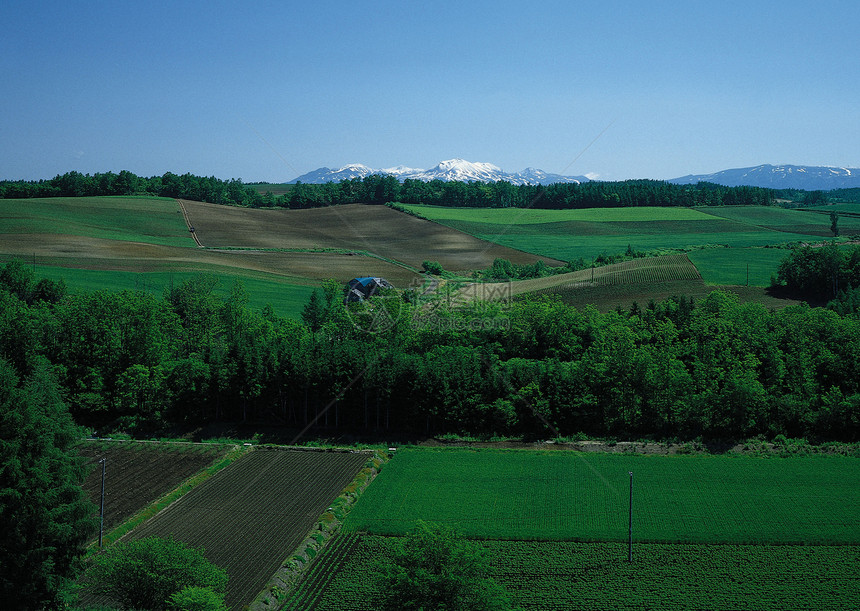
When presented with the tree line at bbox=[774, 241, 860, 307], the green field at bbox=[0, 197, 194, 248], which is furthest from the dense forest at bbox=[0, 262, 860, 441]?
the green field at bbox=[0, 197, 194, 248]

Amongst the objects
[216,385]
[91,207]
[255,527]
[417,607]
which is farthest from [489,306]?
[91,207]

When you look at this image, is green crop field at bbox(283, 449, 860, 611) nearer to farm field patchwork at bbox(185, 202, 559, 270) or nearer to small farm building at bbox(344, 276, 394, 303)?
small farm building at bbox(344, 276, 394, 303)

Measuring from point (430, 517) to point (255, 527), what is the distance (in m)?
8.57

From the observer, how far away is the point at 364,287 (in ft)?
249

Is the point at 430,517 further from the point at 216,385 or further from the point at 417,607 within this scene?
the point at 216,385

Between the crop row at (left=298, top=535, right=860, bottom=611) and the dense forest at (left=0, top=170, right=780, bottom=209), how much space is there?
A: 11153 cm

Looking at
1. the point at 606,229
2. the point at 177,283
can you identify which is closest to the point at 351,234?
the point at 177,283

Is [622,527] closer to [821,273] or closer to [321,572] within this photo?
[321,572]

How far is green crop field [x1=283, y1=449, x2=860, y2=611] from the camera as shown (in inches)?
1085

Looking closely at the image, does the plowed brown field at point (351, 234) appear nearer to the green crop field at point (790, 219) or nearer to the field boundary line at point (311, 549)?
the green crop field at point (790, 219)

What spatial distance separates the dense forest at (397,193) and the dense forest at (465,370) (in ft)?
252

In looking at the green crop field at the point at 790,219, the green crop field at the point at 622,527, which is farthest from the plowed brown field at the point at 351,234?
the green crop field at the point at 622,527

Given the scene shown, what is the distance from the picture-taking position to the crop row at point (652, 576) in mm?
26781

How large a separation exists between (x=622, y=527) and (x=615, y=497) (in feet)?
11.8
